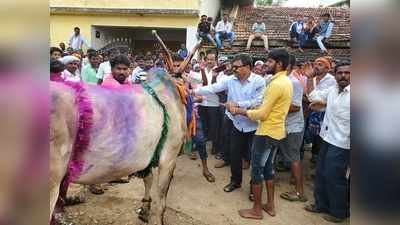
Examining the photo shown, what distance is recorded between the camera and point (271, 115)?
438 cm

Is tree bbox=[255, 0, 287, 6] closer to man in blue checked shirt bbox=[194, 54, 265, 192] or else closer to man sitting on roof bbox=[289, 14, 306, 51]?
man sitting on roof bbox=[289, 14, 306, 51]

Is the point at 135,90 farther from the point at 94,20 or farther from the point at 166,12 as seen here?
the point at 94,20

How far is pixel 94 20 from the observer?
17.6 meters

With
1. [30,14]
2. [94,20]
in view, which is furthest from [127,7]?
[30,14]

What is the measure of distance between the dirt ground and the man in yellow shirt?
41cm

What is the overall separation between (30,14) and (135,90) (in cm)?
282

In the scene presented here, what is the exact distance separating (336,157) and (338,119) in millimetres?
431

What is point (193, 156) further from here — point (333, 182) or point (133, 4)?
point (133, 4)

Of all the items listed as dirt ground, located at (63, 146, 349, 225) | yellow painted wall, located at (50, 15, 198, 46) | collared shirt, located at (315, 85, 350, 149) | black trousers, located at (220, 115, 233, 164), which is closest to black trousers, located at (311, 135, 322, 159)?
dirt ground, located at (63, 146, 349, 225)

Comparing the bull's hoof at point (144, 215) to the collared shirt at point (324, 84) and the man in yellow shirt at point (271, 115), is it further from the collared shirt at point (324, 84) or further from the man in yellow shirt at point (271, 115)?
the collared shirt at point (324, 84)

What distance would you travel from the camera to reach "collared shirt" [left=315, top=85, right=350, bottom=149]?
13.6 ft

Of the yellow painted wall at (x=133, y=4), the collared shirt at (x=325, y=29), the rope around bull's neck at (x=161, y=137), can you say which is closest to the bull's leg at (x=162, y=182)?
the rope around bull's neck at (x=161, y=137)

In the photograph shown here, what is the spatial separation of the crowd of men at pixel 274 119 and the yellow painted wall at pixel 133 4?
10186mm

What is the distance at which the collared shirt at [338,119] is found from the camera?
164 inches
